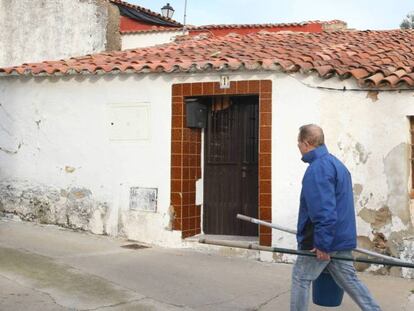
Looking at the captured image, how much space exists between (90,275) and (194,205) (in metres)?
2.45

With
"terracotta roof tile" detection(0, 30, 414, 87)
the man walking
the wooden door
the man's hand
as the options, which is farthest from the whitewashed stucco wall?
the man's hand

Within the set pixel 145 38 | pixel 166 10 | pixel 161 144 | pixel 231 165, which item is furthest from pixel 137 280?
pixel 166 10

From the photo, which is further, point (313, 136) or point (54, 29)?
point (54, 29)

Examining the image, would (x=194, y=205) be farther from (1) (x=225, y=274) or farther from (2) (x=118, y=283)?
(2) (x=118, y=283)

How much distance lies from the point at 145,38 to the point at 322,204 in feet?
40.2

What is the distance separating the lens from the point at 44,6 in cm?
1527

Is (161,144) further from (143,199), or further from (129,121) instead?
(143,199)

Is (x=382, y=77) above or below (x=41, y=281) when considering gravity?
above

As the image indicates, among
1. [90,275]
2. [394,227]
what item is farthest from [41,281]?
[394,227]

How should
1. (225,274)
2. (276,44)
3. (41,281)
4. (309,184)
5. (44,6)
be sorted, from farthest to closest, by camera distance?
(44,6), (276,44), (225,274), (41,281), (309,184)

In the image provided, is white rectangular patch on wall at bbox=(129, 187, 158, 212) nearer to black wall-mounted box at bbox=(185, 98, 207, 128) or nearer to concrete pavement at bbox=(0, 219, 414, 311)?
concrete pavement at bbox=(0, 219, 414, 311)

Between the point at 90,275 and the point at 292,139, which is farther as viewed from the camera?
the point at 292,139

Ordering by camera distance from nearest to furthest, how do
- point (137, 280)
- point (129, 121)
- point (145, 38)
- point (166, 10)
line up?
point (137, 280) → point (129, 121) → point (145, 38) → point (166, 10)

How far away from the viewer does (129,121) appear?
27.7 feet
